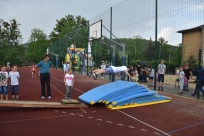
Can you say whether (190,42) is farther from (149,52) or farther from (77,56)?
(77,56)

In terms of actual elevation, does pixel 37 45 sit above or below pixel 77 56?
above

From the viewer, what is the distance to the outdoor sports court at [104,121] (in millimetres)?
5151

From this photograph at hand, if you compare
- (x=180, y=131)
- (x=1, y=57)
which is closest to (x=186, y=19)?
(x=180, y=131)

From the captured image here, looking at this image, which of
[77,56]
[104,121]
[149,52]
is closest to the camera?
[104,121]

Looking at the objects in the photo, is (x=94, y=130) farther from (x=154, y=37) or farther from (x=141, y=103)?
(x=154, y=37)

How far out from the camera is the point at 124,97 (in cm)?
798

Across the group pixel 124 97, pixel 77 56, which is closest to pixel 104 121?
pixel 124 97

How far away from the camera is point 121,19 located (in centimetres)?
1584

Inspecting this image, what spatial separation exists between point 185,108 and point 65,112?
14.1 ft

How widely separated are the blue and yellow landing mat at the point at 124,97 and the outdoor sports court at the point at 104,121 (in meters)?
0.30

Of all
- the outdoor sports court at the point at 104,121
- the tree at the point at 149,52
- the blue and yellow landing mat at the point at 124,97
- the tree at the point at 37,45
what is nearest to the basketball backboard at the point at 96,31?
the tree at the point at 149,52

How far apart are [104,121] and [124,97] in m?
2.13

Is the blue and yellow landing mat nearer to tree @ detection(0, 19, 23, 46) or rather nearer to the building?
the building

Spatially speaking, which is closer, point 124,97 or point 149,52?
point 124,97
